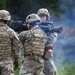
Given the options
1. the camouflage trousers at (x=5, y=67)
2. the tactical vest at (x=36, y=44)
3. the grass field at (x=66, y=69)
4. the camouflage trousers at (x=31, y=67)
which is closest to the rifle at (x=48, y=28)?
the tactical vest at (x=36, y=44)

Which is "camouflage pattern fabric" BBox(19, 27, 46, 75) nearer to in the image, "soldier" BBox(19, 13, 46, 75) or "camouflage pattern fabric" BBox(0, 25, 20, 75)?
"soldier" BBox(19, 13, 46, 75)

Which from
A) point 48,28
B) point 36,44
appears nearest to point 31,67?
point 36,44

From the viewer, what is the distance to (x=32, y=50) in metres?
11.2

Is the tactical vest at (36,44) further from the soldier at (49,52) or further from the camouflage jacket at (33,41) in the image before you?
the soldier at (49,52)

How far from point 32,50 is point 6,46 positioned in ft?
1.88

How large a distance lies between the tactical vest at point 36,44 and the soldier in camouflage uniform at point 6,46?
257mm

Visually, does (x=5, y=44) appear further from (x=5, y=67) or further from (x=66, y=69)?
(x=66, y=69)

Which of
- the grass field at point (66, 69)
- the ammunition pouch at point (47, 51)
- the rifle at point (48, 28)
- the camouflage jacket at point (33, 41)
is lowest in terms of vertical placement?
the grass field at point (66, 69)

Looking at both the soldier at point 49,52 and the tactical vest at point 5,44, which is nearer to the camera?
the tactical vest at point 5,44

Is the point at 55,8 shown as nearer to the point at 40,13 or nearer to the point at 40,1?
the point at 40,1

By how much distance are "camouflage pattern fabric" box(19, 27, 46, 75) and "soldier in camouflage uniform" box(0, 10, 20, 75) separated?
27 centimetres

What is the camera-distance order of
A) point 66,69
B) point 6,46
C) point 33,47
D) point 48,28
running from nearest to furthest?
point 6,46, point 33,47, point 48,28, point 66,69

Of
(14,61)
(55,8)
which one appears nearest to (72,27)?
(55,8)

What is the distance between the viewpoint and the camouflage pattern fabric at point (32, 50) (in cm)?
1123
